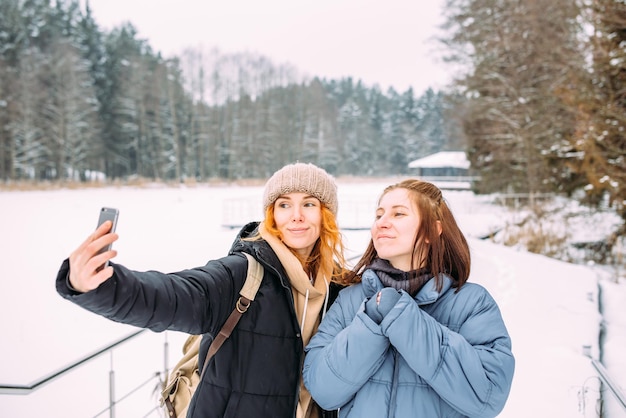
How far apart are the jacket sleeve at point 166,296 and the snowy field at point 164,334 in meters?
1.57

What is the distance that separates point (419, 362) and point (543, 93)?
17.6 metres

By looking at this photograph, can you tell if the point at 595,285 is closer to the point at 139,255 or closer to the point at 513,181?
the point at 139,255

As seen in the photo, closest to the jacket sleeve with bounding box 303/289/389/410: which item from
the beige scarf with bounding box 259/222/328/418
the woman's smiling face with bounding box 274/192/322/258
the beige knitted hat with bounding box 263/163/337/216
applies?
the beige scarf with bounding box 259/222/328/418

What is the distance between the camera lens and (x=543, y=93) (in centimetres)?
1602

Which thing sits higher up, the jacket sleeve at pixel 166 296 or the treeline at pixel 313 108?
the treeline at pixel 313 108

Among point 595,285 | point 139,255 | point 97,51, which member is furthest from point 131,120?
point 595,285

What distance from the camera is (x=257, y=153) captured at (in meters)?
41.9

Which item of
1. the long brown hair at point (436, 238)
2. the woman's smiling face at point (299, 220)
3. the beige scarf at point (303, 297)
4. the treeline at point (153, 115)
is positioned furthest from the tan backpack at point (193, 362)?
the treeline at point (153, 115)

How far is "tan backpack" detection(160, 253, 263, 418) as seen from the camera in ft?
4.51

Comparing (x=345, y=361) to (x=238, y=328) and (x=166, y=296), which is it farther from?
(x=166, y=296)

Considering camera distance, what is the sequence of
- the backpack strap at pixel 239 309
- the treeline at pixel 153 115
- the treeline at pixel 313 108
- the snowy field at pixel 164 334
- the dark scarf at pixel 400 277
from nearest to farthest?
the backpack strap at pixel 239 309 < the dark scarf at pixel 400 277 < the snowy field at pixel 164 334 < the treeline at pixel 313 108 < the treeline at pixel 153 115

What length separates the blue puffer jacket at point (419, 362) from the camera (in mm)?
1261

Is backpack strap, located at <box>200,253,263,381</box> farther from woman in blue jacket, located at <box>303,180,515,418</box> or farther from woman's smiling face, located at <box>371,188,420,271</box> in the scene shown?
woman's smiling face, located at <box>371,188,420,271</box>

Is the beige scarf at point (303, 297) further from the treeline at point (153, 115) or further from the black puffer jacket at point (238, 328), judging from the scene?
the treeline at point (153, 115)
